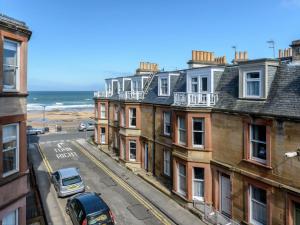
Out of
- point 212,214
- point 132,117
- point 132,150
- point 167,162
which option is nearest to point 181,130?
point 167,162

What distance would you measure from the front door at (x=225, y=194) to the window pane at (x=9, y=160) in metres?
12.2

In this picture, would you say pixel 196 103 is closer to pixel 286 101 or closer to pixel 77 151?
pixel 286 101

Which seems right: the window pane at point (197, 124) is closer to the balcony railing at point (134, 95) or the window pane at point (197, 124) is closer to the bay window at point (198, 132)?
the bay window at point (198, 132)

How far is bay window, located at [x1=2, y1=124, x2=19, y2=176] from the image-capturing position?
425 inches

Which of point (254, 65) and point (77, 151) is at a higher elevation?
point (254, 65)

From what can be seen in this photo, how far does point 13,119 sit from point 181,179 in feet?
42.2

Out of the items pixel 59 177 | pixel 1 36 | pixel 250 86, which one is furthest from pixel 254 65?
pixel 59 177

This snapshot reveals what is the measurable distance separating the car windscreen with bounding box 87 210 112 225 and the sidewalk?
14.5 ft

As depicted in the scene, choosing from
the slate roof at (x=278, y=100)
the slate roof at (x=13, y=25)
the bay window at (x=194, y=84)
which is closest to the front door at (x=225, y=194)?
the slate roof at (x=278, y=100)

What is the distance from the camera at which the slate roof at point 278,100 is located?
13573 mm

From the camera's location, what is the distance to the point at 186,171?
62.4 ft

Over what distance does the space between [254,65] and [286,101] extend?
109 inches

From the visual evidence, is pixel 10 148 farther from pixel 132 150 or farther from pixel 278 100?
pixel 132 150

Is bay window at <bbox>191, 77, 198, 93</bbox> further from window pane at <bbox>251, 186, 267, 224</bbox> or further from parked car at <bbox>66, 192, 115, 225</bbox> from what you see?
parked car at <bbox>66, 192, 115, 225</bbox>
